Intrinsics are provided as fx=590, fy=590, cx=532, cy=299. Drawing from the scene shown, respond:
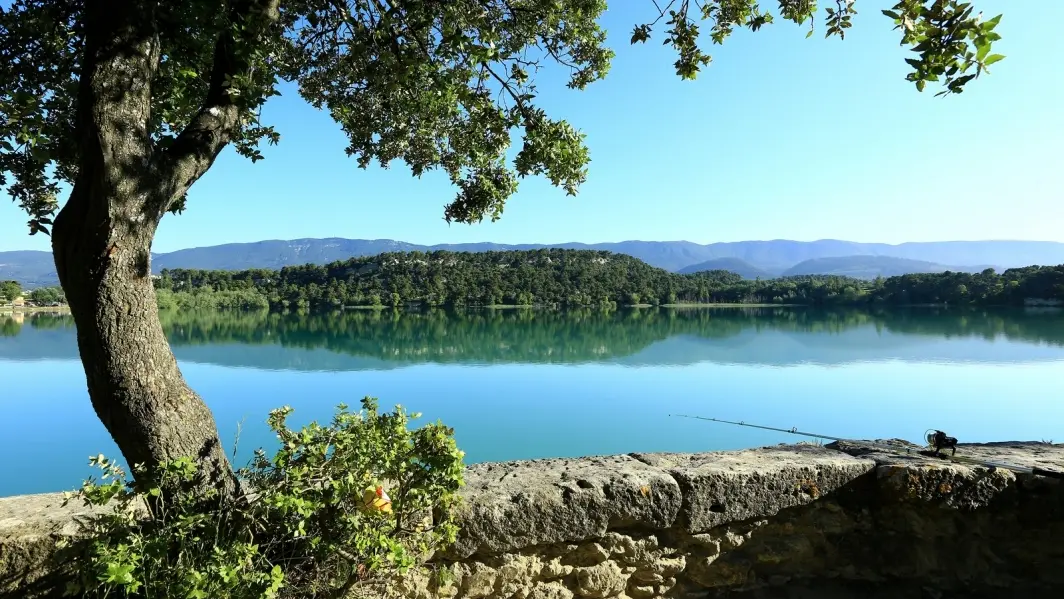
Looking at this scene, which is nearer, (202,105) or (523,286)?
(202,105)

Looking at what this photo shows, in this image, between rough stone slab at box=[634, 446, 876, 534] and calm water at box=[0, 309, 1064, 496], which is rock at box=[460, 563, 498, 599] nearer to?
rough stone slab at box=[634, 446, 876, 534]

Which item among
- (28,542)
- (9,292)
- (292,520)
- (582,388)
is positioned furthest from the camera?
(9,292)

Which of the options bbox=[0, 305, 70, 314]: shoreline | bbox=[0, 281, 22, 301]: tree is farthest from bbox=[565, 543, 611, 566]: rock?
bbox=[0, 281, 22, 301]: tree

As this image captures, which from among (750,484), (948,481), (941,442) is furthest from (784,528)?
(941,442)

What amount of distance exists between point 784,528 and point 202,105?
3.23 metres

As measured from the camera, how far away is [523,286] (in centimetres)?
8112

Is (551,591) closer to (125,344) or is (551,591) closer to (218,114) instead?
(125,344)

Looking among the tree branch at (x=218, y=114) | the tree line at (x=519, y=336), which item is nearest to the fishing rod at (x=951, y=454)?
the tree branch at (x=218, y=114)

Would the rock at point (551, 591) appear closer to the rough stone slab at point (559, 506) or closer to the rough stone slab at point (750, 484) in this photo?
the rough stone slab at point (559, 506)

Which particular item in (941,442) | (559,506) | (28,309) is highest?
(941,442)

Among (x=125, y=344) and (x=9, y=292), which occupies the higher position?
(x=125, y=344)

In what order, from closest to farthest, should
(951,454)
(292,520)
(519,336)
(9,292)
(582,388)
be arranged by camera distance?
1. (292,520)
2. (951,454)
3. (582,388)
4. (519,336)
5. (9,292)

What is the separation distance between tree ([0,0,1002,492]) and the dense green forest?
6747 centimetres

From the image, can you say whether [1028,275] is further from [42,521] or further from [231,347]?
[42,521]
